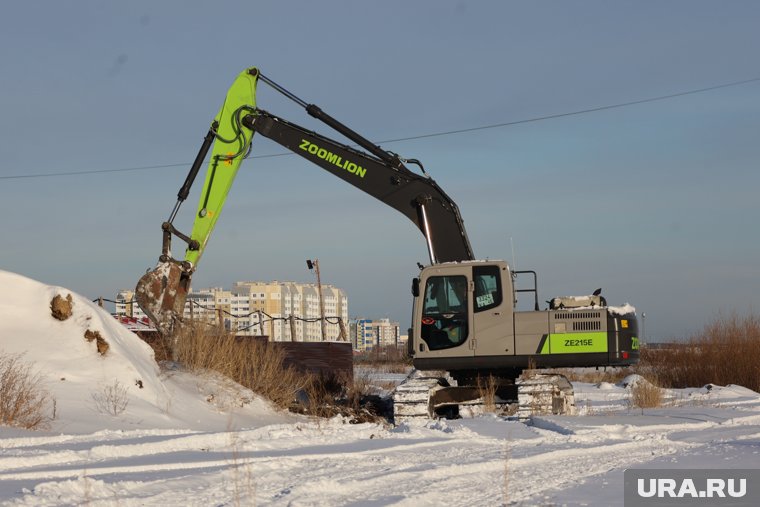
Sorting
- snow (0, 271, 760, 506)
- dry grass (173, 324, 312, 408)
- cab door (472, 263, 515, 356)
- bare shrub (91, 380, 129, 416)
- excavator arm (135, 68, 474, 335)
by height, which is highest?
excavator arm (135, 68, 474, 335)

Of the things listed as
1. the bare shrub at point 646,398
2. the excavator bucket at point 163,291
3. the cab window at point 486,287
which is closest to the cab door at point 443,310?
the cab window at point 486,287

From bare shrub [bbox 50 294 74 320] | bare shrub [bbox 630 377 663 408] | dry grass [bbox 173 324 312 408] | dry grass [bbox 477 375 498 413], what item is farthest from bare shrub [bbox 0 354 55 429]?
bare shrub [bbox 630 377 663 408]

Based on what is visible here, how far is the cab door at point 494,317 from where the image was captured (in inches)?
685

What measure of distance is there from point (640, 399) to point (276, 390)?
22.1 feet

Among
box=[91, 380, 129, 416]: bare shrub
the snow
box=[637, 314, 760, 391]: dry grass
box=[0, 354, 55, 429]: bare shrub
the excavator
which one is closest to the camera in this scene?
the snow

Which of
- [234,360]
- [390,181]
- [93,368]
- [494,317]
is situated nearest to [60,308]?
[93,368]

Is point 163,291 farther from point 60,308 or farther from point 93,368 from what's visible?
point 93,368

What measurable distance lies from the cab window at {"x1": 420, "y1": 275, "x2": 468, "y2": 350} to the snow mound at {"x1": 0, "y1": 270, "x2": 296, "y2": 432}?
311 centimetres

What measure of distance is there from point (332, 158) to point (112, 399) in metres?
6.46

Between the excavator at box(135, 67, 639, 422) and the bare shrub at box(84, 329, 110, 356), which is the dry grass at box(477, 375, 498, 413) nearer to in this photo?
the excavator at box(135, 67, 639, 422)

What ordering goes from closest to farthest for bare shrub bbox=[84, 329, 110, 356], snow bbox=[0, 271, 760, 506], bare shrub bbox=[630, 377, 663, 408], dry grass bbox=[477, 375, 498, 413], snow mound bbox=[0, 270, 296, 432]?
snow bbox=[0, 271, 760, 506] < snow mound bbox=[0, 270, 296, 432] < bare shrub bbox=[84, 329, 110, 356] < dry grass bbox=[477, 375, 498, 413] < bare shrub bbox=[630, 377, 663, 408]

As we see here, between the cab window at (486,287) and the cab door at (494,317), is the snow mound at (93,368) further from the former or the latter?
the cab window at (486,287)

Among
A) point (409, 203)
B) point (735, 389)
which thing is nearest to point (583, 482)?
point (409, 203)

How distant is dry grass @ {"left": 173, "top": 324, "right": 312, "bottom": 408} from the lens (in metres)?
19.1
